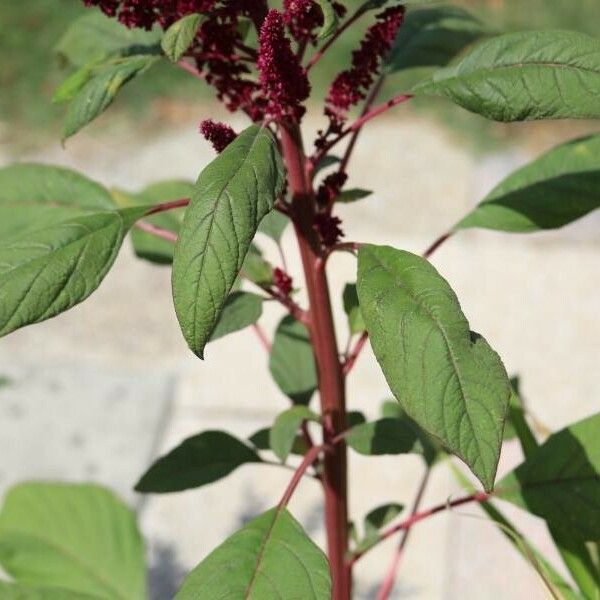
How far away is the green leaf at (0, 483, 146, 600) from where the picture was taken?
139 cm

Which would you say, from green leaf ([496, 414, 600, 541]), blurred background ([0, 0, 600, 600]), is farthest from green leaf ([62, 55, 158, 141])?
blurred background ([0, 0, 600, 600])

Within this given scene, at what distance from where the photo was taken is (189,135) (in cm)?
324

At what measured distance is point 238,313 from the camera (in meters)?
0.97

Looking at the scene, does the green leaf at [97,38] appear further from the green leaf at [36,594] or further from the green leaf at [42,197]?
the green leaf at [36,594]

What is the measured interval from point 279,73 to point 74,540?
0.85 m

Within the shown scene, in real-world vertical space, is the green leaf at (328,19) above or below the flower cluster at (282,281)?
above

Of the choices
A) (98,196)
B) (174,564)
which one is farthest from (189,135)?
(98,196)

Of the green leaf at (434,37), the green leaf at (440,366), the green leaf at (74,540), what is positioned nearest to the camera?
the green leaf at (440,366)

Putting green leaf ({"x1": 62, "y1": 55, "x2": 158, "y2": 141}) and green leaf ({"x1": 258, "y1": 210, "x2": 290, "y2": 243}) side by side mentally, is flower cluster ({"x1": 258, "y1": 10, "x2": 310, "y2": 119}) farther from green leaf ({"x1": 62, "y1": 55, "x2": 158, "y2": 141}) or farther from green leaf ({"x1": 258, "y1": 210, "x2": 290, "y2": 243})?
green leaf ({"x1": 258, "y1": 210, "x2": 290, "y2": 243})

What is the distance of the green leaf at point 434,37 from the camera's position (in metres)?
1.13

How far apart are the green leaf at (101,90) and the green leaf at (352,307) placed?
27 cm

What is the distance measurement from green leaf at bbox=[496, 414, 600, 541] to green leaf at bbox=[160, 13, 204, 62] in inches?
20.3

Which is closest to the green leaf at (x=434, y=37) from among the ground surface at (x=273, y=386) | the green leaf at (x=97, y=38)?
the green leaf at (x=97, y=38)

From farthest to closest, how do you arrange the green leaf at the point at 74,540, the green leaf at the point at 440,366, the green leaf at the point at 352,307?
the green leaf at the point at 74,540, the green leaf at the point at 352,307, the green leaf at the point at 440,366
